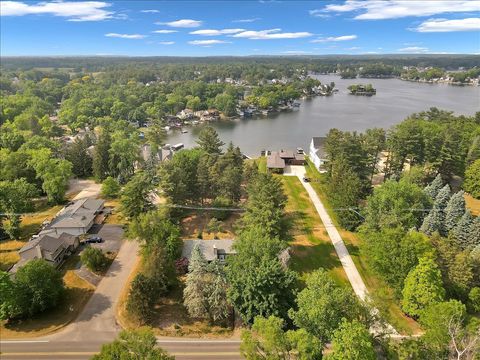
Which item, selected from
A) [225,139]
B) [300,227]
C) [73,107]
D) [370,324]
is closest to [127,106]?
[73,107]

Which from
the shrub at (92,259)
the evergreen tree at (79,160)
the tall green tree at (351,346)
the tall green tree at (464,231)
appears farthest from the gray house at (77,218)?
the tall green tree at (464,231)

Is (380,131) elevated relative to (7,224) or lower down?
elevated

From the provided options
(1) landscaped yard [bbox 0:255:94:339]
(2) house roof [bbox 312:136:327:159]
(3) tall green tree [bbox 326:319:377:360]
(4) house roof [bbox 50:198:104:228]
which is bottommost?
(1) landscaped yard [bbox 0:255:94:339]

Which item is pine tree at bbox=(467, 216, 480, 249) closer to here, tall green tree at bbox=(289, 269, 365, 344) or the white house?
tall green tree at bbox=(289, 269, 365, 344)

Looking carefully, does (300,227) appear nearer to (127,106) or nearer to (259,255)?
(259,255)

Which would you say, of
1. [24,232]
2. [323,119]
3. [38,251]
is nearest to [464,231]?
[38,251]

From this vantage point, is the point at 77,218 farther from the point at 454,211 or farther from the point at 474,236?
the point at 474,236

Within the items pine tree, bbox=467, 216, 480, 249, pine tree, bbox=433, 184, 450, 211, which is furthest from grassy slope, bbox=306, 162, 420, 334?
pine tree, bbox=467, 216, 480, 249

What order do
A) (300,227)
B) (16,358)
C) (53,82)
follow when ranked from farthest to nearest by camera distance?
(53,82) → (300,227) → (16,358)
